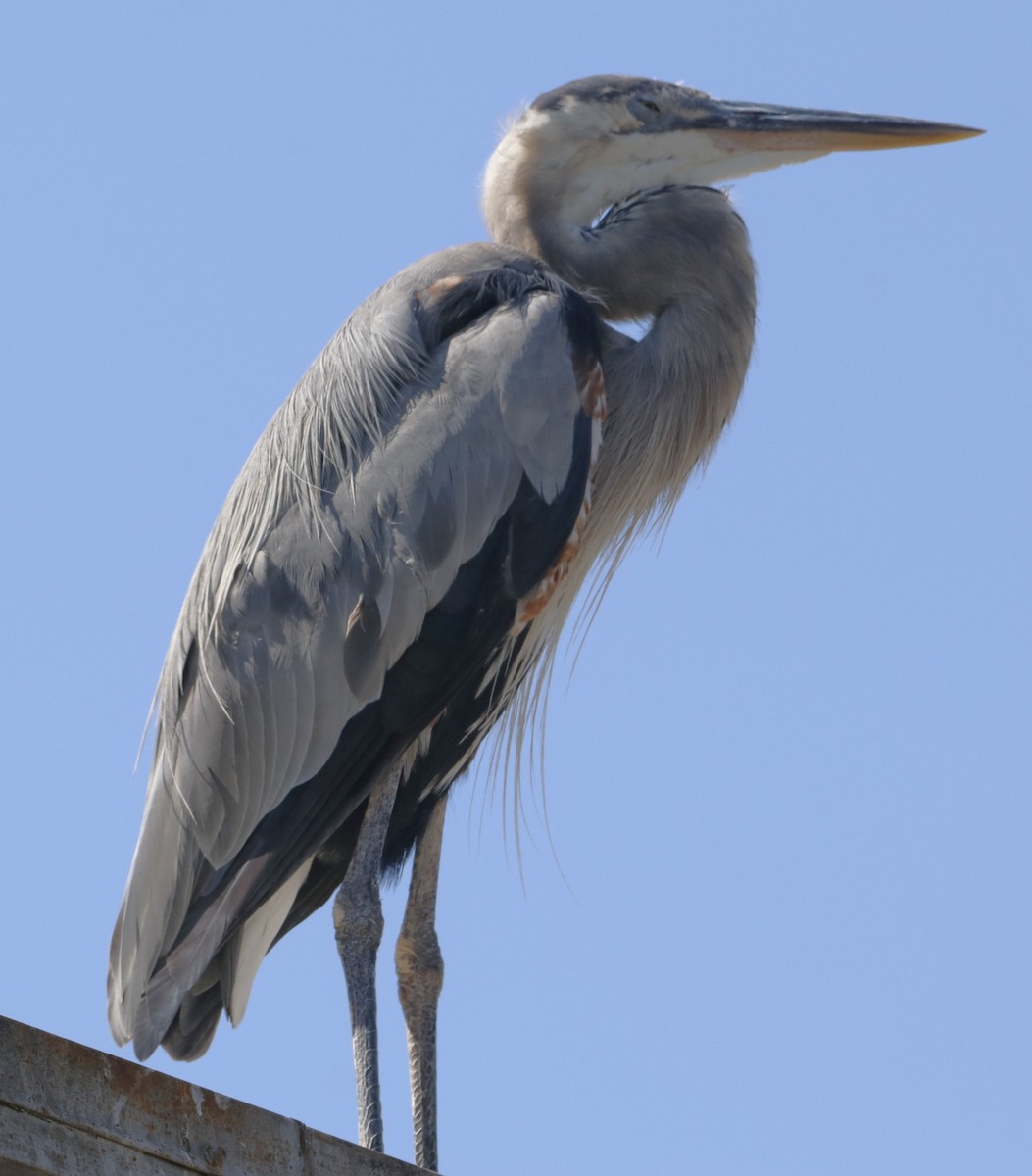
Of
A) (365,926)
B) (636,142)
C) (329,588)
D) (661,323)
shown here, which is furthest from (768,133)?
(365,926)

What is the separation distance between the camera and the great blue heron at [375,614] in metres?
4.46

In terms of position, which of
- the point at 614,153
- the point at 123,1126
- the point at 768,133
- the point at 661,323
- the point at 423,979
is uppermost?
the point at 768,133

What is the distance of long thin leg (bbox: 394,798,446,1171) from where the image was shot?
4438 millimetres

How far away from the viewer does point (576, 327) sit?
4.70m

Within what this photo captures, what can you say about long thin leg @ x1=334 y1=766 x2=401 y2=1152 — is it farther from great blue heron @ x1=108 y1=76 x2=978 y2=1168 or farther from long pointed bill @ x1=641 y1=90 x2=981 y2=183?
long pointed bill @ x1=641 y1=90 x2=981 y2=183

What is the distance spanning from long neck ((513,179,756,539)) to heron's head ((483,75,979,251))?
0.08m

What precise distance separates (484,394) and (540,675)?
0.88 m

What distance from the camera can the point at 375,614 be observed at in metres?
4.47

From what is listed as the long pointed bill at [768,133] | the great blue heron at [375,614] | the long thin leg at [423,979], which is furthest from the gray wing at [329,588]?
the long pointed bill at [768,133]

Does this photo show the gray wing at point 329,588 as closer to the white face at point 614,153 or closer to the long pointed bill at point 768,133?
the white face at point 614,153

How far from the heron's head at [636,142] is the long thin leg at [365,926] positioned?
1.65 meters

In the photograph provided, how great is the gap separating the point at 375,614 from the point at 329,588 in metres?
0.14

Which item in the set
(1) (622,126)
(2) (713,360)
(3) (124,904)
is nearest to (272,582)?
(3) (124,904)

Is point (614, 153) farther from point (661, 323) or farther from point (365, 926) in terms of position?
point (365, 926)
